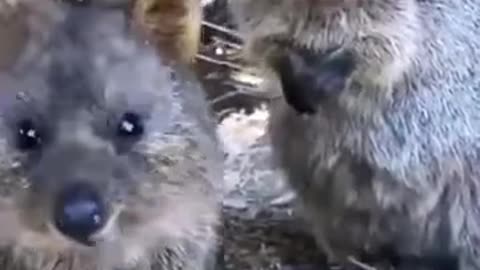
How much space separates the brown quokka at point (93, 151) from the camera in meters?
1.89

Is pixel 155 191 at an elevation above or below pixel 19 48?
below

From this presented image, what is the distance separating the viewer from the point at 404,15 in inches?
84.4

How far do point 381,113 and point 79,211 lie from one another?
0.50 m

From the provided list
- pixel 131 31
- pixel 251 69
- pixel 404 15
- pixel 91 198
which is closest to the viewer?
pixel 91 198

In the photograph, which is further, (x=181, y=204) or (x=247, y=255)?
(x=247, y=255)

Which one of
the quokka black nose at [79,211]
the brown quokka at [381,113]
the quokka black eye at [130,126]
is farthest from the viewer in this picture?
the brown quokka at [381,113]

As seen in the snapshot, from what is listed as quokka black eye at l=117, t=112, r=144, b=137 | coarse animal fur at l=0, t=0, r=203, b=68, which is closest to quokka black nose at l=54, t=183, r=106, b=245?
quokka black eye at l=117, t=112, r=144, b=137

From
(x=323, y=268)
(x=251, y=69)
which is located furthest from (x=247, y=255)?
(x=251, y=69)

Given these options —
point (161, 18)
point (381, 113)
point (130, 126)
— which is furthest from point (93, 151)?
point (381, 113)

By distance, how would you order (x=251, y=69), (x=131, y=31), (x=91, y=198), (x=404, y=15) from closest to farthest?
(x=91, y=198) < (x=131, y=31) < (x=404, y=15) < (x=251, y=69)

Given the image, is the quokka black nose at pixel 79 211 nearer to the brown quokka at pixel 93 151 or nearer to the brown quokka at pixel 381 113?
the brown quokka at pixel 93 151

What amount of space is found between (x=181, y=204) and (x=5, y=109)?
0.24 meters

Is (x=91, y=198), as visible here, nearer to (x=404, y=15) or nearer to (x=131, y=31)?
(x=131, y=31)

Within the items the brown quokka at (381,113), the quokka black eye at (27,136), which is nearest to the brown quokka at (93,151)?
the quokka black eye at (27,136)
